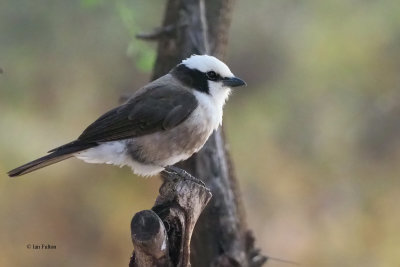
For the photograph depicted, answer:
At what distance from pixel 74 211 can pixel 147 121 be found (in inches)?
145

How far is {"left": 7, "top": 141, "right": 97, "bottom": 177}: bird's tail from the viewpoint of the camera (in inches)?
145

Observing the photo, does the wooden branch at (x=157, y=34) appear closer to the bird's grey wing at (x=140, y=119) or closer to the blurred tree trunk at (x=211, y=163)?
the blurred tree trunk at (x=211, y=163)

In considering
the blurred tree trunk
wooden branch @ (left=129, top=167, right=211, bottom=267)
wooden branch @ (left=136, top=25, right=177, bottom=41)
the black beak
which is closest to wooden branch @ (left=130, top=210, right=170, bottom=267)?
wooden branch @ (left=129, top=167, right=211, bottom=267)

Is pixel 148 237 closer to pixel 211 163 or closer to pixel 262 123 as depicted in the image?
pixel 211 163

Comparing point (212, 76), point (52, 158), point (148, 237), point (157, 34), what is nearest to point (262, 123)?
point (157, 34)

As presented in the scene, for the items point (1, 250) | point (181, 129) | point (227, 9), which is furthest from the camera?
point (1, 250)

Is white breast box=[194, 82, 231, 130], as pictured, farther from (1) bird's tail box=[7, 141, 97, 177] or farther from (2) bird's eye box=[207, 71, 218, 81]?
(1) bird's tail box=[7, 141, 97, 177]

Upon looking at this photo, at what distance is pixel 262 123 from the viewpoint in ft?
26.7

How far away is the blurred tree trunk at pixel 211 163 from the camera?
185 inches

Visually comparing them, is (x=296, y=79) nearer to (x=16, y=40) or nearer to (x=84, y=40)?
(x=84, y=40)

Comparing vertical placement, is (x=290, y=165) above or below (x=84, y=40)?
below

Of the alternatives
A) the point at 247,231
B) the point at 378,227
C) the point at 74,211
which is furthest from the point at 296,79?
the point at 247,231

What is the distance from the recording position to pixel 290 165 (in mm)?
7992

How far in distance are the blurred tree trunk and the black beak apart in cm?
66
